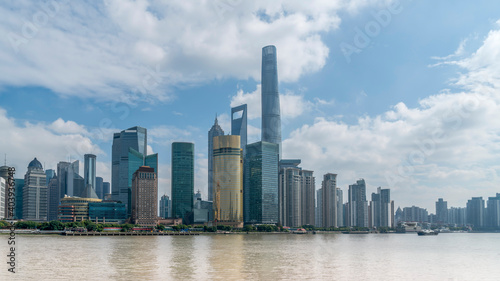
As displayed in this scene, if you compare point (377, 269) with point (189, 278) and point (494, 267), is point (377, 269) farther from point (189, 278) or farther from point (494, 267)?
point (189, 278)

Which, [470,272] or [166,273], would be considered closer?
[166,273]

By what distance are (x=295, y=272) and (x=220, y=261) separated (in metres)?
20.6

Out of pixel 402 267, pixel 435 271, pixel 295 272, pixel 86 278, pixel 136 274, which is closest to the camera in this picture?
pixel 86 278

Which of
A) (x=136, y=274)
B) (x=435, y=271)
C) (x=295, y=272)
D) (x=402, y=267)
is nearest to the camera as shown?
(x=136, y=274)

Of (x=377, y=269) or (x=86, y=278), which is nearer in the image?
(x=86, y=278)

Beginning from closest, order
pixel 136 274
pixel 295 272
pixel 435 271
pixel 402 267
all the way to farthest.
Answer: pixel 136 274 < pixel 295 272 < pixel 435 271 < pixel 402 267

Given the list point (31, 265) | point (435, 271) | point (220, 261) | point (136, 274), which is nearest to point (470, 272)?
point (435, 271)

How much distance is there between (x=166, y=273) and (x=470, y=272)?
51245 millimetres

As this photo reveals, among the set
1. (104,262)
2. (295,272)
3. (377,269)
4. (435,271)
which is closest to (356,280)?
(295,272)

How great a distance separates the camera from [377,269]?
81.4 m

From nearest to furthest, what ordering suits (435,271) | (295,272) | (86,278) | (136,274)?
(86,278), (136,274), (295,272), (435,271)

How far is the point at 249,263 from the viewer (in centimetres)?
8500

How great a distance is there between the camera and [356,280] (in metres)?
66.2

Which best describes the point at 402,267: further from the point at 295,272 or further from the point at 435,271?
the point at 295,272
